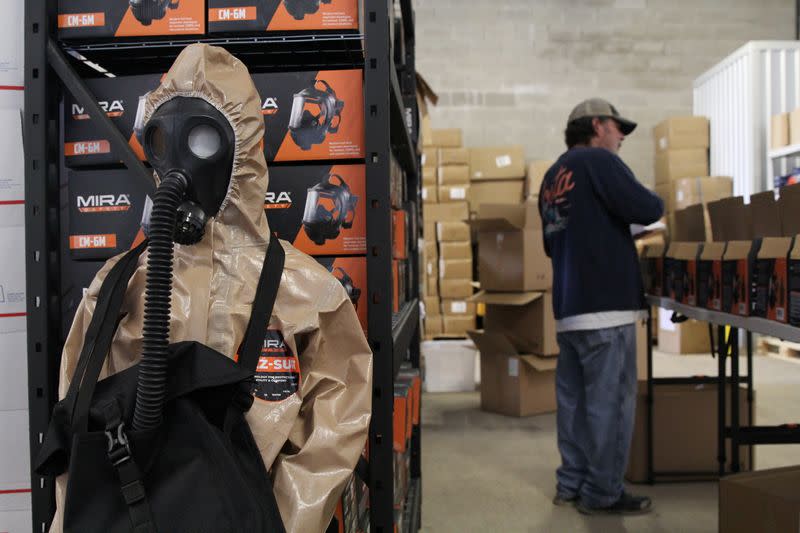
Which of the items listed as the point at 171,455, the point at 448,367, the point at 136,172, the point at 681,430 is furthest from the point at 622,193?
the point at 448,367

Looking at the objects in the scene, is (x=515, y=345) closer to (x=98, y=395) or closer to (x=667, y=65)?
(x=98, y=395)

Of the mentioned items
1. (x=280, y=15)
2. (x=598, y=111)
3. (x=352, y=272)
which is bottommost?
(x=352, y=272)

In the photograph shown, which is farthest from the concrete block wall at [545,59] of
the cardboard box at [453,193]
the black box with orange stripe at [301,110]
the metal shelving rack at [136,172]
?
the black box with orange stripe at [301,110]

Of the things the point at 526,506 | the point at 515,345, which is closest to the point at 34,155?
the point at 526,506

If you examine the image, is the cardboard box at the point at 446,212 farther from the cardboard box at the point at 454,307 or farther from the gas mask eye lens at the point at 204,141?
the gas mask eye lens at the point at 204,141

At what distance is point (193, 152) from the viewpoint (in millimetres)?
1111

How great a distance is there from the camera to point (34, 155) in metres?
1.38

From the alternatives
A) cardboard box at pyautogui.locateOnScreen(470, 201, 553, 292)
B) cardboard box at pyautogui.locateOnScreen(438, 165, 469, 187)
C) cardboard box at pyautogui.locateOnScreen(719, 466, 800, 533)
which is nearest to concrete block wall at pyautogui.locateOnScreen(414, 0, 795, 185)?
cardboard box at pyautogui.locateOnScreen(438, 165, 469, 187)

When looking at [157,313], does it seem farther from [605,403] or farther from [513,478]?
[513,478]

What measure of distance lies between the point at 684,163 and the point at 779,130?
0.97 m

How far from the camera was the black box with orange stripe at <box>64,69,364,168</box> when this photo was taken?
1.41 meters

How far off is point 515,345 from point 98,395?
3.85m

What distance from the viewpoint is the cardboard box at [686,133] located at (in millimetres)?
7160

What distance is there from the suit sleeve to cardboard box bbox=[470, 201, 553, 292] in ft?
5.31
